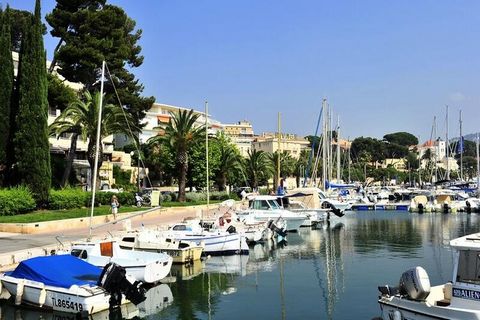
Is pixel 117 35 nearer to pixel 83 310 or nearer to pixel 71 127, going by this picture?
pixel 71 127

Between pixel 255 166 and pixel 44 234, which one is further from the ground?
pixel 255 166

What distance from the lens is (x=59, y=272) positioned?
1798cm

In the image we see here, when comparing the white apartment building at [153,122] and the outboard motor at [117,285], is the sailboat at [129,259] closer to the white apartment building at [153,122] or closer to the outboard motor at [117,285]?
the outboard motor at [117,285]

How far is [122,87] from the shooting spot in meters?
56.3

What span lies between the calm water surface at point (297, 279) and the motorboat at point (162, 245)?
0.73 meters

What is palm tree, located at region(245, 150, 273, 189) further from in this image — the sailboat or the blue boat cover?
the blue boat cover

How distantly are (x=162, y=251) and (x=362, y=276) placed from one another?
366 inches

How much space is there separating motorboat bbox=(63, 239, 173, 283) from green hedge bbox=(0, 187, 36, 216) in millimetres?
12935

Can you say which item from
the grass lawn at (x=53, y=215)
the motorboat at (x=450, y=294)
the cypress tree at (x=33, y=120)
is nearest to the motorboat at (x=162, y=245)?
the grass lawn at (x=53, y=215)

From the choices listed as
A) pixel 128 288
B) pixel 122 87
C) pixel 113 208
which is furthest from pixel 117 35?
pixel 128 288

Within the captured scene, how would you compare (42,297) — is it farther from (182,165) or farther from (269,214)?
(182,165)

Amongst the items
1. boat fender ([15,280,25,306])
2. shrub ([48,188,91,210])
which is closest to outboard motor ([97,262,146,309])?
boat fender ([15,280,25,306])

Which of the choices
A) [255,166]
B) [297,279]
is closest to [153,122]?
[255,166]

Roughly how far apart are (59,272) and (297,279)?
1073 cm
